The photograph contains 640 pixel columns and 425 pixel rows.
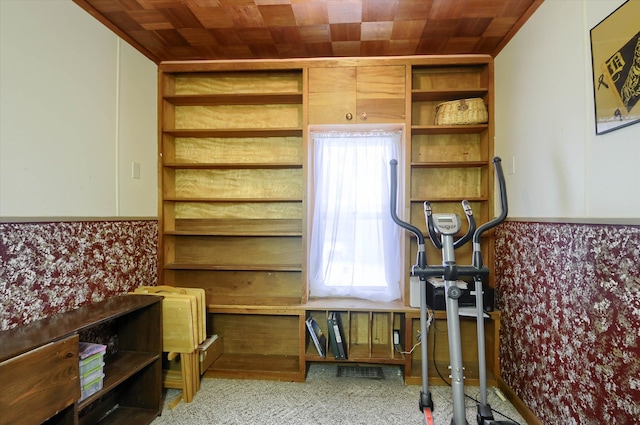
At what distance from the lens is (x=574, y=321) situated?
4.49 ft

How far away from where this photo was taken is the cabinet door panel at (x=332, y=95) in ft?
7.44

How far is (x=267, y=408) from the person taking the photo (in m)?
1.85

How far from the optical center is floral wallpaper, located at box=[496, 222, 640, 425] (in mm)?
1115

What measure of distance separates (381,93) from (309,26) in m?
0.71

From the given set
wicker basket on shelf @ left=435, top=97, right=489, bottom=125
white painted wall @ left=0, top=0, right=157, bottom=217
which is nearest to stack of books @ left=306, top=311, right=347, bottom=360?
white painted wall @ left=0, top=0, right=157, bottom=217

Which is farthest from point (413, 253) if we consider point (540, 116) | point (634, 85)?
point (634, 85)

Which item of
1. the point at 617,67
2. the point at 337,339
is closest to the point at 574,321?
the point at 617,67

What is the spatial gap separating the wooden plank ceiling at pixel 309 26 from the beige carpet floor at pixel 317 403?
2.44 m

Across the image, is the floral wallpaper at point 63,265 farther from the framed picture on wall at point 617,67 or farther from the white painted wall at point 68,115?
the framed picture on wall at point 617,67

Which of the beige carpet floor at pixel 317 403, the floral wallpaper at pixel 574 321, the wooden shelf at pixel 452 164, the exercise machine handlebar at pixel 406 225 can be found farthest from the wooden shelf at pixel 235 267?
the floral wallpaper at pixel 574 321

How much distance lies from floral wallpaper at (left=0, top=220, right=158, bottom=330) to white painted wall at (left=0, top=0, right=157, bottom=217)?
10 centimetres

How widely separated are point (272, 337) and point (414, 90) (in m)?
2.32

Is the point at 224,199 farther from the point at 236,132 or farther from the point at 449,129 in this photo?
the point at 449,129

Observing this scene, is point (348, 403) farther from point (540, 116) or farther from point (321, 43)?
point (321, 43)
